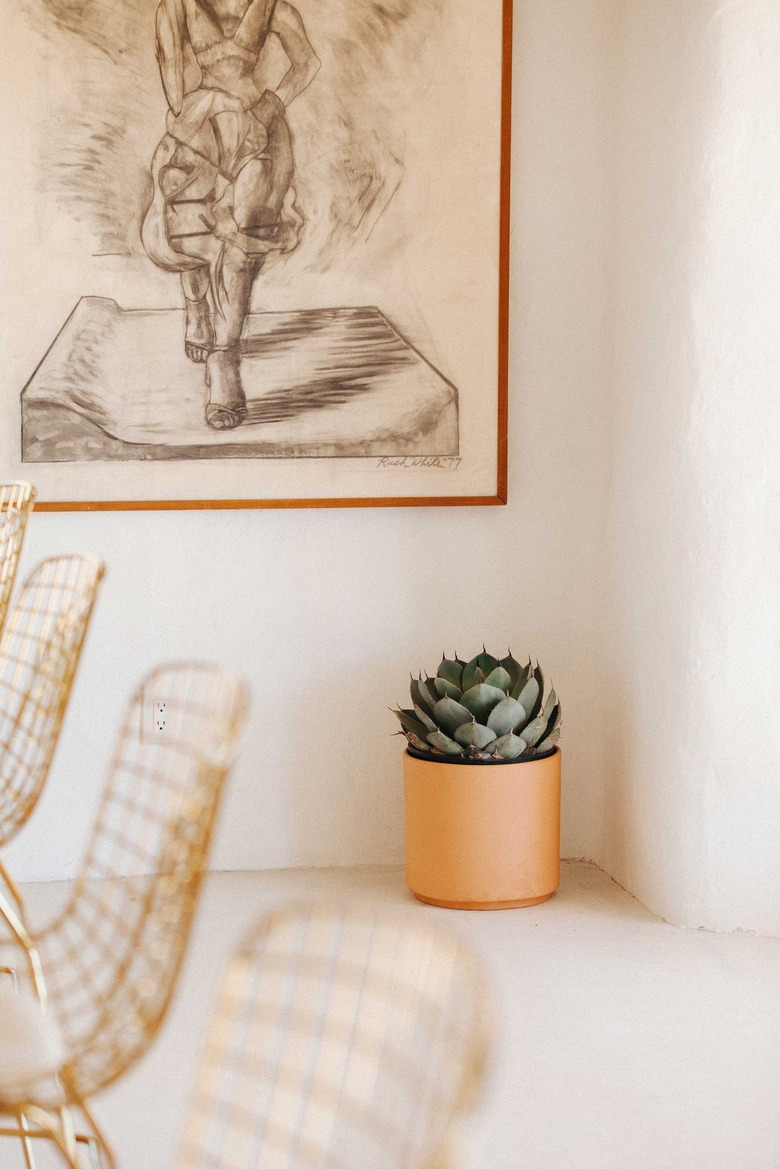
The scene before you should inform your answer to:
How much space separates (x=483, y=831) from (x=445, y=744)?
21 cm

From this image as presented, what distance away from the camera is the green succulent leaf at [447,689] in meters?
2.72

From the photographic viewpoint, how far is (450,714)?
269 cm

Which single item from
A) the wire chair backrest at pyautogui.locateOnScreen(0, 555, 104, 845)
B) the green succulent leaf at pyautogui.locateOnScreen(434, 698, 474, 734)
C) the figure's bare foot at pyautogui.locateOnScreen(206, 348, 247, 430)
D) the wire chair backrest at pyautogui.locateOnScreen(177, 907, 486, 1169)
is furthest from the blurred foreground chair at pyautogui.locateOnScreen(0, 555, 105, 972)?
the figure's bare foot at pyautogui.locateOnScreen(206, 348, 247, 430)

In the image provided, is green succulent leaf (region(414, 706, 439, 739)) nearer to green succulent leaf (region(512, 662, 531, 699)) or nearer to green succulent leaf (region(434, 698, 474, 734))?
green succulent leaf (region(434, 698, 474, 734))

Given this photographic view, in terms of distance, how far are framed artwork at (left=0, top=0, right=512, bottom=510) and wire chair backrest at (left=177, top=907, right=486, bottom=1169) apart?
2.33m

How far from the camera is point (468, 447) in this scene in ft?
9.86

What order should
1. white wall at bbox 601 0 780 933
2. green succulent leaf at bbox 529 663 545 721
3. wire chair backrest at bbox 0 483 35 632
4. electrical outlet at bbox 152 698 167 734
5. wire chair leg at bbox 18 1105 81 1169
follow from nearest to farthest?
wire chair leg at bbox 18 1105 81 1169, wire chair backrest at bbox 0 483 35 632, white wall at bbox 601 0 780 933, green succulent leaf at bbox 529 663 545 721, electrical outlet at bbox 152 698 167 734

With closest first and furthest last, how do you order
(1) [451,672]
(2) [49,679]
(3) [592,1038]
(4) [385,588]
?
(2) [49,679] → (3) [592,1038] → (1) [451,672] → (4) [385,588]

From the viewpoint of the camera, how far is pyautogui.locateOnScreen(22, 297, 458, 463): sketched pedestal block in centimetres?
293

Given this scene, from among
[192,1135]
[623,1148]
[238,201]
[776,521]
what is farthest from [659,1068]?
[238,201]

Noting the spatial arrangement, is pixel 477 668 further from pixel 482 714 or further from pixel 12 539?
pixel 12 539

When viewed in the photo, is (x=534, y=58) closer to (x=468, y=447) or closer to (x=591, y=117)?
(x=591, y=117)

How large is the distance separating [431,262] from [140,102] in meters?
0.80
